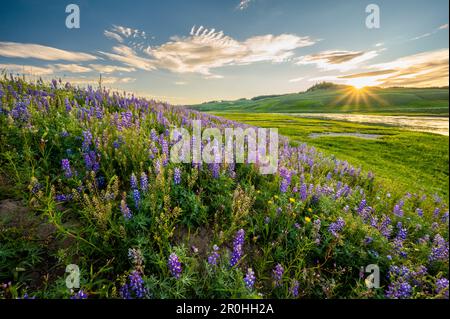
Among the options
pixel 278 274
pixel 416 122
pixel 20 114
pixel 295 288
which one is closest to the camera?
pixel 295 288

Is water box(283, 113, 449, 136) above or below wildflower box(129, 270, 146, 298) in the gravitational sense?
above

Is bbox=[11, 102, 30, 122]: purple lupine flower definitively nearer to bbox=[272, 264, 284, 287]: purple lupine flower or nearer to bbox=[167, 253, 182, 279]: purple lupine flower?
bbox=[167, 253, 182, 279]: purple lupine flower

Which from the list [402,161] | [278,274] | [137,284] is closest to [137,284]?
[137,284]

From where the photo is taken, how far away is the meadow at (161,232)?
232 cm

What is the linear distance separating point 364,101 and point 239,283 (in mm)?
141326

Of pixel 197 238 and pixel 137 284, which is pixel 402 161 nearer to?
pixel 197 238

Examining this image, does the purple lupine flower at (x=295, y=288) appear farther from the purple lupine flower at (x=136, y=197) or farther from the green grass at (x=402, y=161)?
the green grass at (x=402, y=161)

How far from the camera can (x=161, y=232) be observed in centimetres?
274

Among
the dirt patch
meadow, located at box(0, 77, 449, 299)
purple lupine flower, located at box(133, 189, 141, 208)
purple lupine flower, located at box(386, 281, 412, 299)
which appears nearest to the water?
meadow, located at box(0, 77, 449, 299)

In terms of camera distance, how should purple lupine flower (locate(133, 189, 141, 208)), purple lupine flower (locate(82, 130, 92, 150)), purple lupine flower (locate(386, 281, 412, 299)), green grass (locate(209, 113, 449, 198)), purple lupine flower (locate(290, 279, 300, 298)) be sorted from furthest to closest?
green grass (locate(209, 113, 449, 198)), purple lupine flower (locate(82, 130, 92, 150)), purple lupine flower (locate(133, 189, 141, 208)), purple lupine flower (locate(386, 281, 412, 299)), purple lupine flower (locate(290, 279, 300, 298))

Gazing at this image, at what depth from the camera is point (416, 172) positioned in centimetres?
1216

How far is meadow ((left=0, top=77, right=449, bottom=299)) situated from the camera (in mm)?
2322

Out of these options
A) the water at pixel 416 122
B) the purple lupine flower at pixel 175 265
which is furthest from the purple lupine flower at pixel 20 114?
the water at pixel 416 122
